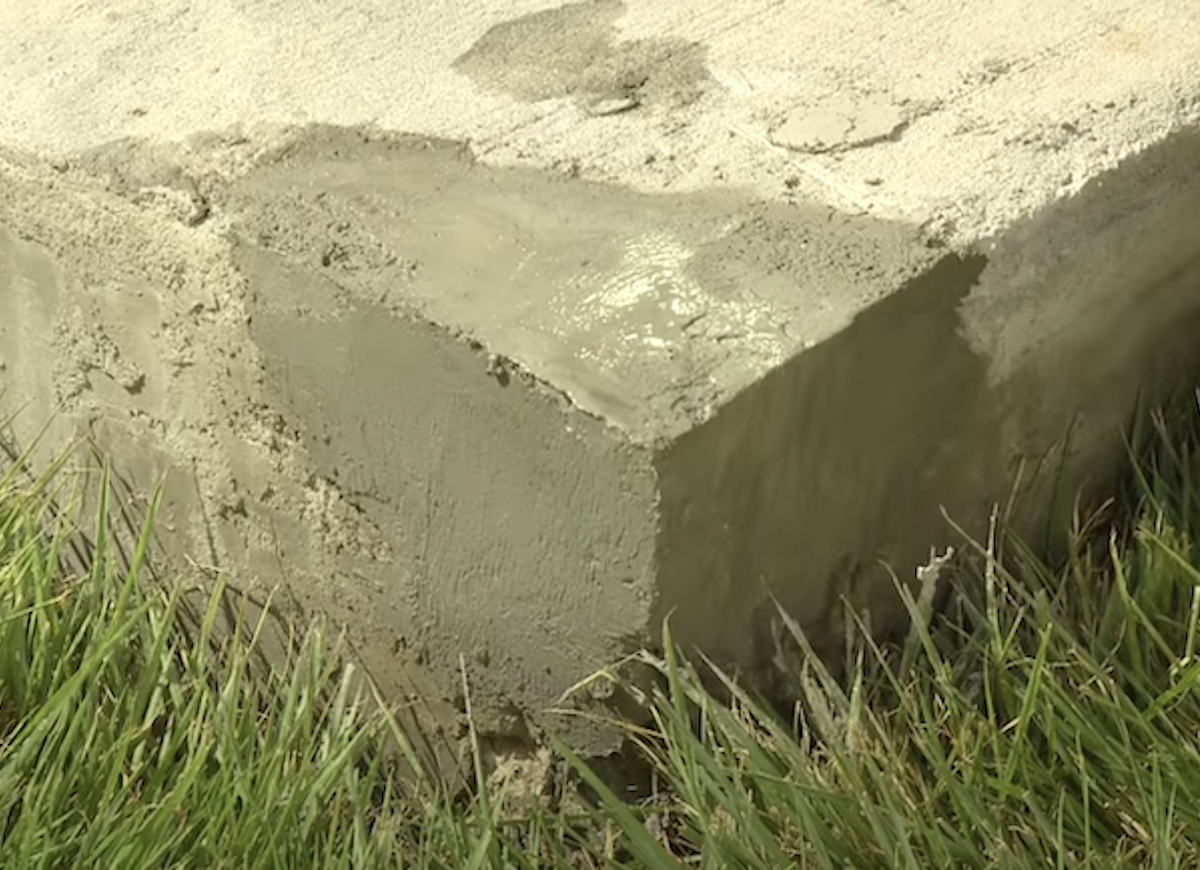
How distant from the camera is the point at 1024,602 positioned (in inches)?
57.5

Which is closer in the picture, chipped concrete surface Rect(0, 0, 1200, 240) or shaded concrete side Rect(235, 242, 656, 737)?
shaded concrete side Rect(235, 242, 656, 737)

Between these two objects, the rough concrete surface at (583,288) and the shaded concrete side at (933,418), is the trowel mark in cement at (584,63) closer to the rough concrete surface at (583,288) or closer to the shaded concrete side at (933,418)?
the rough concrete surface at (583,288)

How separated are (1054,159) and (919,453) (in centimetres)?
26

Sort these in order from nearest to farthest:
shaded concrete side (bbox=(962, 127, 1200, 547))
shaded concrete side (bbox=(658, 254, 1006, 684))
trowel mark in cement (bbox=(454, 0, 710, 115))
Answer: shaded concrete side (bbox=(658, 254, 1006, 684)) → shaded concrete side (bbox=(962, 127, 1200, 547)) → trowel mark in cement (bbox=(454, 0, 710, 115))

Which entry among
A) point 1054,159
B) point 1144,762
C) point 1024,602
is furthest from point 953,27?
point 1144,762

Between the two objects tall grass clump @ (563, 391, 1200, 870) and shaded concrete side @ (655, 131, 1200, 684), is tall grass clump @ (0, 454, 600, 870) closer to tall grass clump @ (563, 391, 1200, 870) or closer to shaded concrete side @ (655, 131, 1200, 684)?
tall grass clump @ (563, 391, 1200, 870)

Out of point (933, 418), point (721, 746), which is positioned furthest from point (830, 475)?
point (721, 746)

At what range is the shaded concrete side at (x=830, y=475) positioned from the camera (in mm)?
1186

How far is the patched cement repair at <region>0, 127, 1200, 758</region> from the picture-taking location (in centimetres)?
119

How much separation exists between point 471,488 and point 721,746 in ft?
0.89

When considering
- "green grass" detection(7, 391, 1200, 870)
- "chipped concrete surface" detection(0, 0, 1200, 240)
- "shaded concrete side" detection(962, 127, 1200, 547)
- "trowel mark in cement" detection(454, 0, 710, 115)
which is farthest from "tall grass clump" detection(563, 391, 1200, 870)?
"trowel mark in cement" detection(454, 0, 710, 115)

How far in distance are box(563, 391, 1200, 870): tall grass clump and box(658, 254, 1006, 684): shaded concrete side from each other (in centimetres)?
4

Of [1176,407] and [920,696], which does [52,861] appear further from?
[1176,407]

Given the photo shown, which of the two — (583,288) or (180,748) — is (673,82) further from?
(180,748)
